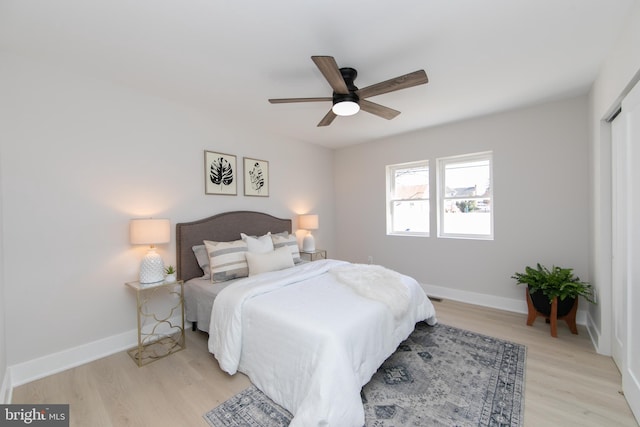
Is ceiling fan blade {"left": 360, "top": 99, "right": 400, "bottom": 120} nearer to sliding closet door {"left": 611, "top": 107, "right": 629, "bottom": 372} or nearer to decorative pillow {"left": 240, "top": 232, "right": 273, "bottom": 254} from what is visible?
sliding closet door {"left": 611, "top": 107, "right": 629, "bottom": 372}

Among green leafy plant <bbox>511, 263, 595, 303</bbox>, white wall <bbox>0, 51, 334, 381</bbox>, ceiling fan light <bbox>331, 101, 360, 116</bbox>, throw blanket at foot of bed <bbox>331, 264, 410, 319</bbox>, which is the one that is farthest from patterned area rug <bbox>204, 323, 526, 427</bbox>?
ceiling fan light <bbox>331, 101, 360, 116</bbox>

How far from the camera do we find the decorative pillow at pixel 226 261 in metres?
2.73

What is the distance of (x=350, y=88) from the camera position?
217cm

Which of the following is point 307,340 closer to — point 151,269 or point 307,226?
point 151,269

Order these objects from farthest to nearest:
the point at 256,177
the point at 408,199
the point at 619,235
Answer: the point at 408,199
the point at 256,177
the point at 619,235

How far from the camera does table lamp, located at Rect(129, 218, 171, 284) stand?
7.76 feet

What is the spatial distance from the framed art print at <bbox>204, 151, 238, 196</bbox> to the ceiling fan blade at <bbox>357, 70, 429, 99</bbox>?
1.93 m

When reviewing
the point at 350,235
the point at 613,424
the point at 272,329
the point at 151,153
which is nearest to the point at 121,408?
the point at 272,329

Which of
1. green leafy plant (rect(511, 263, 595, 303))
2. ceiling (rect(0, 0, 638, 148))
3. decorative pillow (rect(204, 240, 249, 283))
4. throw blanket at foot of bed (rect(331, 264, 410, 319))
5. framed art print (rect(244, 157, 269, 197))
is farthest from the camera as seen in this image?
framed art print (rect(244, 157, 269, 197))

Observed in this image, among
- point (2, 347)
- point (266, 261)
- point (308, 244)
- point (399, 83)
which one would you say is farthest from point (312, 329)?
point (308, 244)

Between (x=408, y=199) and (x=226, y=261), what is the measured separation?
294 centimetres

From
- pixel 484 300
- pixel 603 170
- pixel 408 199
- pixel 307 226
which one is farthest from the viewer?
pixel 408 199

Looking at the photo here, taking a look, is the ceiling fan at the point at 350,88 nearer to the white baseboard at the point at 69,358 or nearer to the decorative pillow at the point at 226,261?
the decorative pillow at the point at 226,261

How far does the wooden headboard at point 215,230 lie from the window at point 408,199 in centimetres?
191
